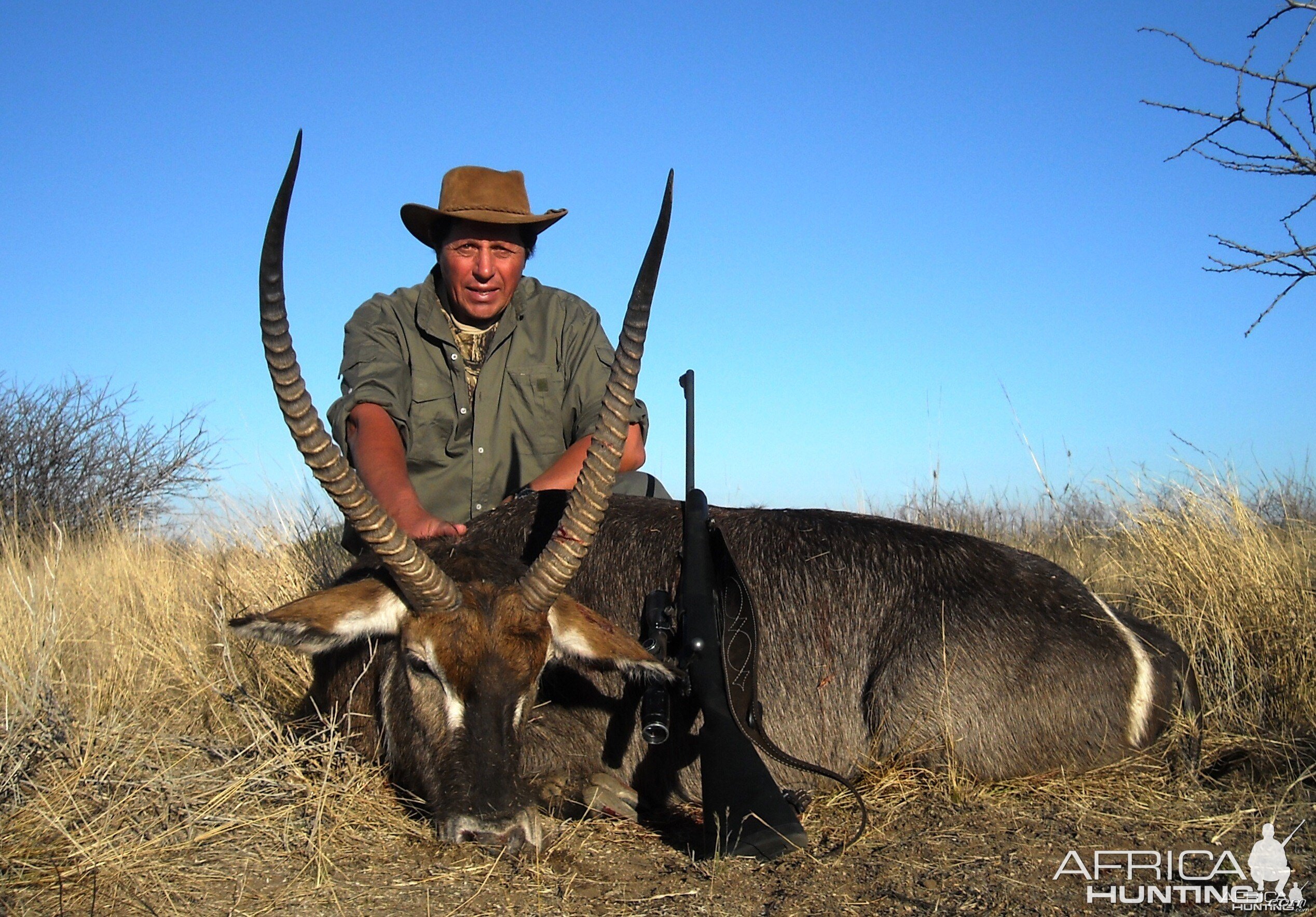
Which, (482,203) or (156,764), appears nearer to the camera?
(156,764)

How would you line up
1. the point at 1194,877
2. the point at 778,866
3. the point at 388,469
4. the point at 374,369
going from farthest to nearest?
1. the point at 374,369
2. the point at 388,469
3. the point at 778,866
4. the point at 1194,877

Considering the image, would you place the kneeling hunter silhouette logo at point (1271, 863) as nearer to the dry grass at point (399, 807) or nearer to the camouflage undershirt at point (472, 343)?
the dry grass at point (399, 807)

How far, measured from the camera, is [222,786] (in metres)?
3.47

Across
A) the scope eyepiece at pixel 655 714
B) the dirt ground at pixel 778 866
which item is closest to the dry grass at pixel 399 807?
the dirt ground at pixel 778 866

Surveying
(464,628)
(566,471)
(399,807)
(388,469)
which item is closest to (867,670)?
(464,628)

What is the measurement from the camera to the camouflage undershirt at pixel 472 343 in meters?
5.63

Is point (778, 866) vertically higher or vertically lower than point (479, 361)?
lower

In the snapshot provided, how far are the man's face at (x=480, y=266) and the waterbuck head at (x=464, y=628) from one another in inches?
87.1

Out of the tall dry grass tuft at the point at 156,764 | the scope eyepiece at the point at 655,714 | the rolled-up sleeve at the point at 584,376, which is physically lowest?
the tall dry grass tuft at the point at 156,764

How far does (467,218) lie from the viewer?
5395 millimetres

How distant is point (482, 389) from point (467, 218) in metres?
0.92

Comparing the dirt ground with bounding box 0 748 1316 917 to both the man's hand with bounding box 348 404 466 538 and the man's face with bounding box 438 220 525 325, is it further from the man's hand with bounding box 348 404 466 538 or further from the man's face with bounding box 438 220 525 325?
the man's face with bounding box 438 220 525 325

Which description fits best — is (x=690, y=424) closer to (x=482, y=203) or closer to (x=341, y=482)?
(x=482, y=203)

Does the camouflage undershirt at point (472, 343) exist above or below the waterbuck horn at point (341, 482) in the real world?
above
